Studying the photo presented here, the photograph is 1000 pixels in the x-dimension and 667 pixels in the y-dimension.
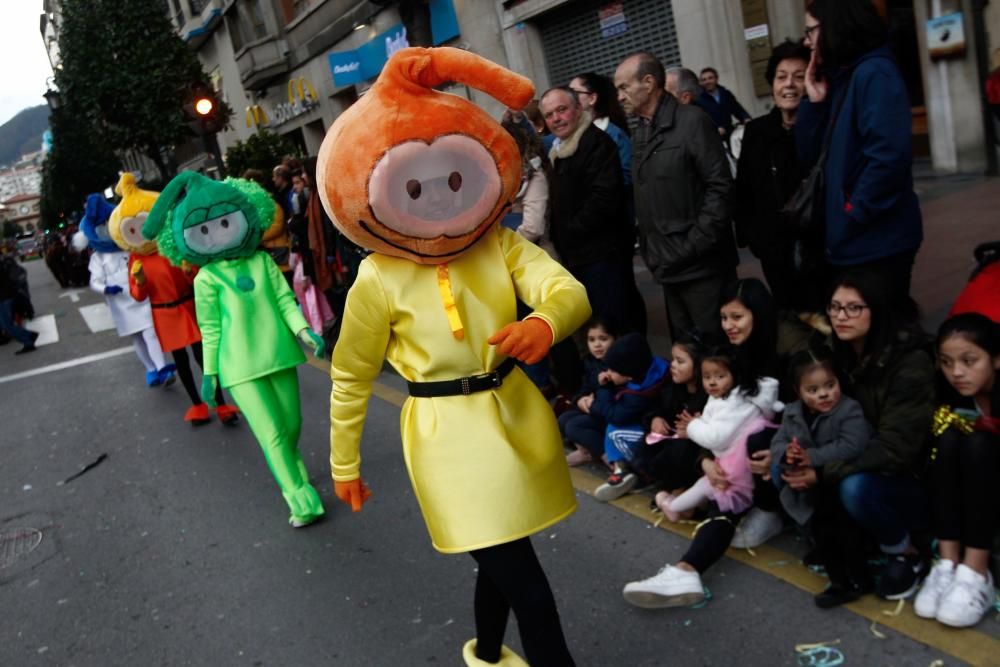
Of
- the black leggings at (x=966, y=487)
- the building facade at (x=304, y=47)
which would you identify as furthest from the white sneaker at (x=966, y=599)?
the building facade at (x=304, y=47)

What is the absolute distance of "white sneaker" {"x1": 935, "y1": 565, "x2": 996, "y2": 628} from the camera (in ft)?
9.99

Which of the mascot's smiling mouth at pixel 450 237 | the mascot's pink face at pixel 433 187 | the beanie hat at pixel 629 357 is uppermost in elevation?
the mascot's pink face at pixel 433 187

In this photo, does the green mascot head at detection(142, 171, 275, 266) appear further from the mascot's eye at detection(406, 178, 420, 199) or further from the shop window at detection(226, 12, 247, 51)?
the shop window at detection(226, 12, 247, 51)

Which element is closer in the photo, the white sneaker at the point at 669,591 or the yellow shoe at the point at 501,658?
the yellow shoe at the point at 501,658

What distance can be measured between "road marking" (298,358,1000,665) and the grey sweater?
256mm

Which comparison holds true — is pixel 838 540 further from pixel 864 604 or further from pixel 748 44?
pixel 748 44

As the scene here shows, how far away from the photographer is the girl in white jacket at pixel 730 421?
3.79m

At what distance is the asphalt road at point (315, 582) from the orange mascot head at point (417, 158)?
1692 mm

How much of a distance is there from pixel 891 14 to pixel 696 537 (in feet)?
27.4

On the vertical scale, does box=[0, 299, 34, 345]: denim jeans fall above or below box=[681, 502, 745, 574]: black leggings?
above

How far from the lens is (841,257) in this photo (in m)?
4.23

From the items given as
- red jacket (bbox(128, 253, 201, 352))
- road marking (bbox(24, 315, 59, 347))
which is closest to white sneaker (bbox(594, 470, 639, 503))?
red jacket (bbox(128, 253, 201, 352))

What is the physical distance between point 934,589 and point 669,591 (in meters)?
0.89

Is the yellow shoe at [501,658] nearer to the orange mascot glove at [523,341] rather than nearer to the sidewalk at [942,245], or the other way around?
the orange mascot glove at [523,341]
